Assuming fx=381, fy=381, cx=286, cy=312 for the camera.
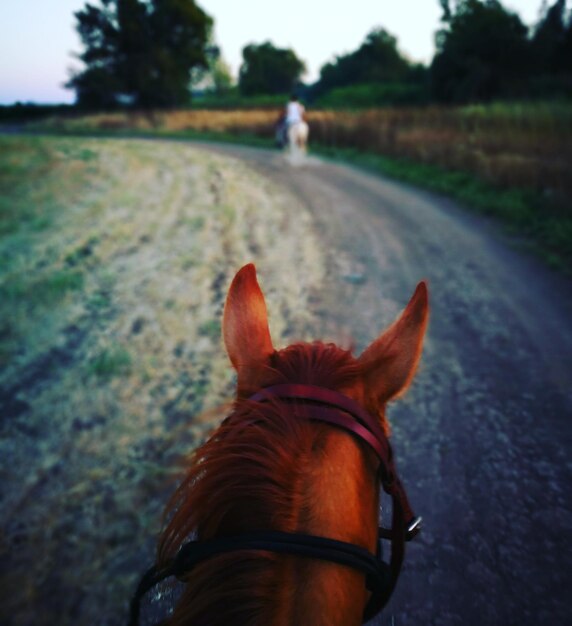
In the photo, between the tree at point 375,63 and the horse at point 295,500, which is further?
the tree at point 375,63

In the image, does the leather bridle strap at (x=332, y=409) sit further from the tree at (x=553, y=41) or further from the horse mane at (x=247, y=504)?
the tree at (x=553, y=41)

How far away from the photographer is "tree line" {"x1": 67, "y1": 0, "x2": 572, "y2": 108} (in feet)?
65.8

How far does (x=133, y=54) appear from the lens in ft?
118

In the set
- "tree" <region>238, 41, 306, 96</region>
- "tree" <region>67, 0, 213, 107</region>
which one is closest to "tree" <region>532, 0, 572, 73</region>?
"tree" <region>67, 0, 213, 107</region>

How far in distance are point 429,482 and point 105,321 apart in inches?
149

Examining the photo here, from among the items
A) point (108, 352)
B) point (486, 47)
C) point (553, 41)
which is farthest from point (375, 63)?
point (108, 352)

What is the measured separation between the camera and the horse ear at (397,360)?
3.66ft

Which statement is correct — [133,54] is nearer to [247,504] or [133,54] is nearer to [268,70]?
[268,70]

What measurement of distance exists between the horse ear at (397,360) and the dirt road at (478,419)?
51.3 inches

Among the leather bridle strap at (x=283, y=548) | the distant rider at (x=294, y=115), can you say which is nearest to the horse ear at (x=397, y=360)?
the leather bridle strap at (x=283, y=548)

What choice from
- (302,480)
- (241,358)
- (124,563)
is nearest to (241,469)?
(302,480)

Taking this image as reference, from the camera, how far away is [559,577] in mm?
1873

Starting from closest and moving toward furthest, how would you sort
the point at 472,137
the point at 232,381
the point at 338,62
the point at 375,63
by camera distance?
the point at 232,381, the point at 472,137, the point at 375,63, the point at 338,62

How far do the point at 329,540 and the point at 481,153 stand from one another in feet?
32.8
